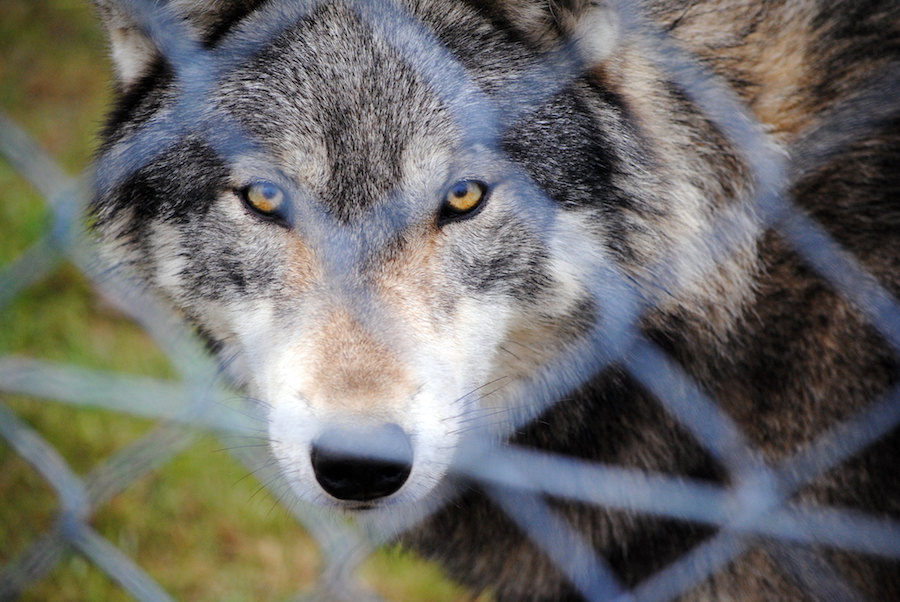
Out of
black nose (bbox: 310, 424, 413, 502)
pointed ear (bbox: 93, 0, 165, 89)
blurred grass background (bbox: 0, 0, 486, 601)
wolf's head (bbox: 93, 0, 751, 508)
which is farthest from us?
blurred grass background (bbox: 0, 0, 486, 601)

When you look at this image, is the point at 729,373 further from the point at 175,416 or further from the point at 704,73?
the point at 175,416

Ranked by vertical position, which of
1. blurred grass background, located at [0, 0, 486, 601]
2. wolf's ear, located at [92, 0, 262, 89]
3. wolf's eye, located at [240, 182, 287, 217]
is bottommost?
blurred grass background, located at [0, 0, 486, 601]

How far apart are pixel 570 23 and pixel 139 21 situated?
88 cm

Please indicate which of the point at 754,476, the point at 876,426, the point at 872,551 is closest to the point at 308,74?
the point at 754,476

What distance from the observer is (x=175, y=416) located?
5.72 feet

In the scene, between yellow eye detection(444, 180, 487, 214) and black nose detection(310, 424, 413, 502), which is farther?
yellow eye detection(444, 180, 487, 214)

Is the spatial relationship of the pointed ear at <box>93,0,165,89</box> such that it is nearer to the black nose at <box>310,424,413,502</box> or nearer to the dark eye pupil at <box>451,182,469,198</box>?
the dark eye pupil at <box>451,182,469,198</box>

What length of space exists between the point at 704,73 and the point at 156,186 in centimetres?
119

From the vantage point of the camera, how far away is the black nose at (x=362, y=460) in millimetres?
1304

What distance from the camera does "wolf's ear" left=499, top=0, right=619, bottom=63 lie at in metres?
1.58

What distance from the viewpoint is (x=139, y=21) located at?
1.63 m

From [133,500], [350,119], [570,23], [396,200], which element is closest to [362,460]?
[396,200]

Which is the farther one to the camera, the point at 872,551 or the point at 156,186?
the point at 872,551

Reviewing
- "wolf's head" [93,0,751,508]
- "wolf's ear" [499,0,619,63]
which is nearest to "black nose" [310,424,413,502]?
"wolf's head" [93,0,751,508]
